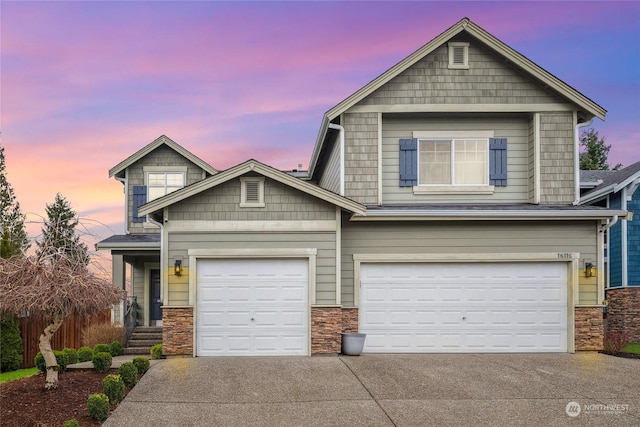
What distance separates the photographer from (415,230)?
1498cm

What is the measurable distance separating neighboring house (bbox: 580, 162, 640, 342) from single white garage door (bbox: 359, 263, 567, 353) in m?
5.03

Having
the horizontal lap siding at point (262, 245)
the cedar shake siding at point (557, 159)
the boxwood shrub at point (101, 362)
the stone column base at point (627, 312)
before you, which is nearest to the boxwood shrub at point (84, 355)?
the boxwood shrub at point (101, 362)

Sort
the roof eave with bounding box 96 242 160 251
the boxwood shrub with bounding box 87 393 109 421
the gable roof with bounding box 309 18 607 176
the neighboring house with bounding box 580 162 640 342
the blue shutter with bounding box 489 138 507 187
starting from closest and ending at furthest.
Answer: the boxwood shrub with bounding box 87 393 109 421 < the gable roof with bounding box 309 18 607 176 < the blue shutter with bounding box 489 138 507 187 < the roof eave with bounding box 96 242 160 251 < the neighboring house with bounding box 580 162 640 342

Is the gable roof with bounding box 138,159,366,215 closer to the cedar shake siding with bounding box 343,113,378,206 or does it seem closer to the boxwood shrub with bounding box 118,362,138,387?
the cedar shake siding with bounding box 343,113,378,206

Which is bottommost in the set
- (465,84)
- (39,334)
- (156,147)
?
(39,334)

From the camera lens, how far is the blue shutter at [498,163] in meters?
16.1

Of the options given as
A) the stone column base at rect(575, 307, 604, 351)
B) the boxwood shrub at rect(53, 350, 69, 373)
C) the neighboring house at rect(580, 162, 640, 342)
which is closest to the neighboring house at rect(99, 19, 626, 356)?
the stone column base at rect(575, 307, 604, 351)

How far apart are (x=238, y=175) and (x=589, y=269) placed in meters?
8.44

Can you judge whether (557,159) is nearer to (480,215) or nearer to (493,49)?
(480,215)

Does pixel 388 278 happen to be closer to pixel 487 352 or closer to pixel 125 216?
pixel 487 352

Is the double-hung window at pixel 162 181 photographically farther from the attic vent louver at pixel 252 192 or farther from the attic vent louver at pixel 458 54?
the attic vent louver at pixel 458 54

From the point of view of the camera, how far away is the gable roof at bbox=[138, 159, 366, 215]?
13602 millimetres

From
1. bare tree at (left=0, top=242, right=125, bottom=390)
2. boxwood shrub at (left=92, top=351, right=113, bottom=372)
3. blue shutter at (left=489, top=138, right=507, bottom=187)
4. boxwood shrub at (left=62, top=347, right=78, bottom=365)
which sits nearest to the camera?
bare tree at (left=0, top=242, right=125, bottom=390)

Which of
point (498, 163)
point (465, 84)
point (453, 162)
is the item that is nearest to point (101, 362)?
point (453, 162)
